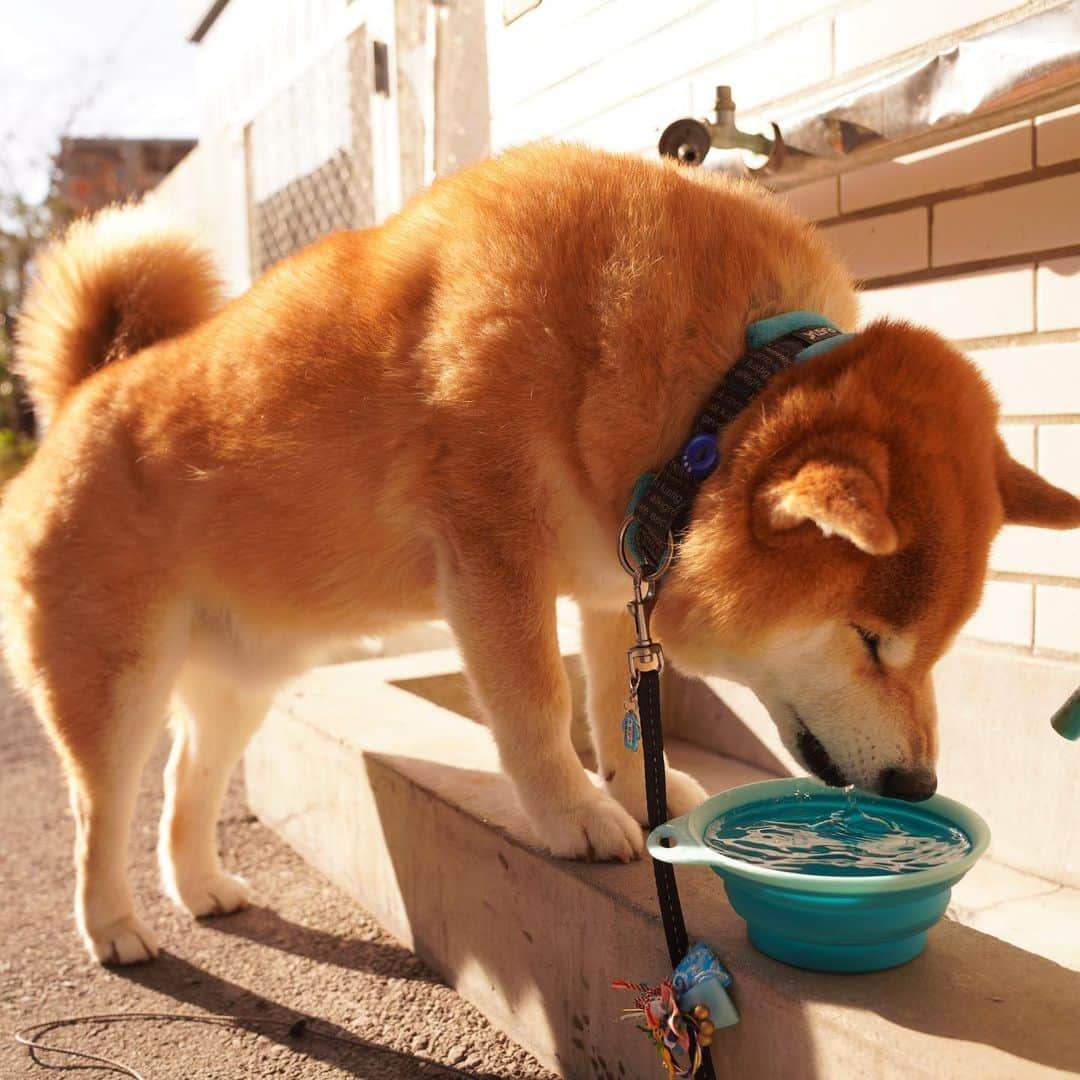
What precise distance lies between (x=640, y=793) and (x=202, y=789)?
1.23 meters

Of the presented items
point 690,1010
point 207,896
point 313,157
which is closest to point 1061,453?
point 690,1010

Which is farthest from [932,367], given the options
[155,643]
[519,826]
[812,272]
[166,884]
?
[166,884]

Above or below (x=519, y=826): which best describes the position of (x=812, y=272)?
above

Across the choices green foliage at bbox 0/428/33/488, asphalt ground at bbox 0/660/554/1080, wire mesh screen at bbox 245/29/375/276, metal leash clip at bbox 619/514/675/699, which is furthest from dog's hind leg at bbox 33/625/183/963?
green foliage at bbox 0/428/33/488

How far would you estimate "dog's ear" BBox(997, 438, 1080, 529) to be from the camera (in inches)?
73.4

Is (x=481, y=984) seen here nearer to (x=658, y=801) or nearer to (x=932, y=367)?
(x=658, y=801)

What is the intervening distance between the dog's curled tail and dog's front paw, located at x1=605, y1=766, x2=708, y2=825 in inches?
65.2

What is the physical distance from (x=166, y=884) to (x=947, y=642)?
211 centimetres

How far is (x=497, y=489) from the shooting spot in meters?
2.04

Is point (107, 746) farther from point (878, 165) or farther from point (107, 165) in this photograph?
point (107, 165)

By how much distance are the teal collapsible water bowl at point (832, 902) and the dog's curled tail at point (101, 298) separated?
200cm

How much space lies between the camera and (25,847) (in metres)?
3.45

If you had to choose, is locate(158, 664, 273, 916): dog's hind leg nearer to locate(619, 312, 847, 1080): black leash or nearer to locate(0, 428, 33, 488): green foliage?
locate(619, 312, 847, 1080): black leash

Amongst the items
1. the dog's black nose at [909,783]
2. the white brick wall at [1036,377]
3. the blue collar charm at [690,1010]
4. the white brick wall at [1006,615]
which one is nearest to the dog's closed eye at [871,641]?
the dog's black nose at [909,783]
